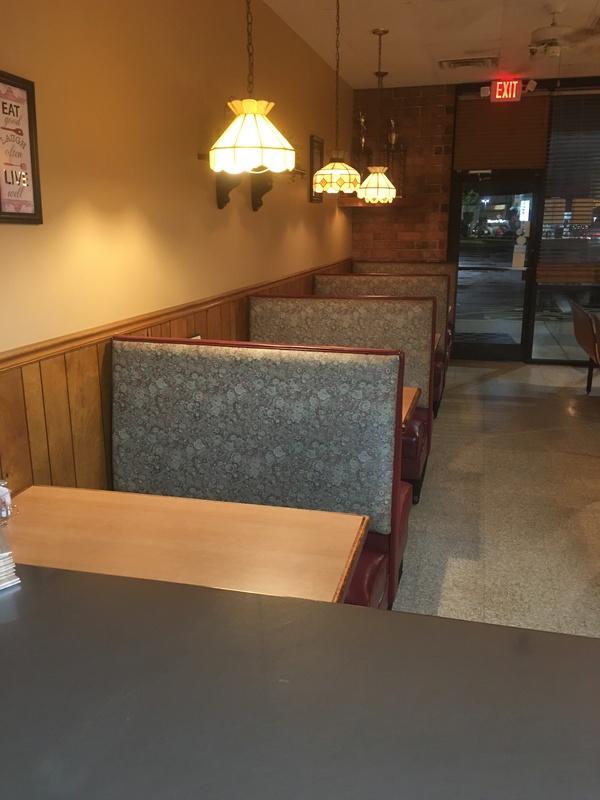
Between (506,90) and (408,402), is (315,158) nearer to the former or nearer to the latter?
(506,90)

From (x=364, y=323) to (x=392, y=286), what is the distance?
157 cm

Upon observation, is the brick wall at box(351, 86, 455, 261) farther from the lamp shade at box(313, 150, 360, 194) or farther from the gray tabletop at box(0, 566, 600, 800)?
the gray tabletop at box(0, 566, 600, 800)

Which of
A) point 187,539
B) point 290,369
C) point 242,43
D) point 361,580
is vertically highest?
point 242,43

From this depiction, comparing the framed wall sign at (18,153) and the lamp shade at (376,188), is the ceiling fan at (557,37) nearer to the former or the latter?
the lamp shade at (376,188)

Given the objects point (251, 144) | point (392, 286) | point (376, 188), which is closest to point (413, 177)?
point (392, 286)

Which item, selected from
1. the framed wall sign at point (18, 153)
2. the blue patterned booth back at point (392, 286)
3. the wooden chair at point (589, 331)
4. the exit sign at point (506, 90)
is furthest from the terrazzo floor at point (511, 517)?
the exit sign at point (506, 90)

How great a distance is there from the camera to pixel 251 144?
2225mm

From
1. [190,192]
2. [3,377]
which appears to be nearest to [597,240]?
[190,192]

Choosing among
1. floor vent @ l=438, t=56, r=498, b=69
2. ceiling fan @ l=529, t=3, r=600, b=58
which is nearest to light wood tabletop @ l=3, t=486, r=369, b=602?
ceiling fan @ l=529, t=3, r=600, b=58

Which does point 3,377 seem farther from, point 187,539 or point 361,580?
point 361,580

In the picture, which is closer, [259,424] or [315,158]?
[259,424]

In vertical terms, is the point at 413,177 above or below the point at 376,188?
above

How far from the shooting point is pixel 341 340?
382 centimetres

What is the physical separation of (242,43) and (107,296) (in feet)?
6.62
